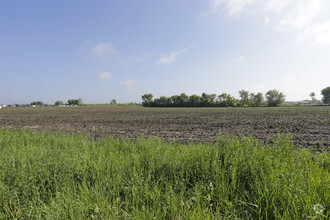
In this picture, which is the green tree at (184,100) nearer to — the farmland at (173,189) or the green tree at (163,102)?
the green tree at (163,102)

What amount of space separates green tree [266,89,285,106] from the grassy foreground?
358ft

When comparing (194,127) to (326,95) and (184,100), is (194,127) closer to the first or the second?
(184,100)

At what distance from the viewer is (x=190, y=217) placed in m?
1.97

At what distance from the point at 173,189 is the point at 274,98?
393ft

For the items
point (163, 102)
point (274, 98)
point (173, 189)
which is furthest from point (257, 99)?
point (173, 189)

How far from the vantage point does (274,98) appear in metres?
98.4

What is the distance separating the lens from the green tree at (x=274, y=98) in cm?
9273

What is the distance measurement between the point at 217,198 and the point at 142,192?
4.36 ft

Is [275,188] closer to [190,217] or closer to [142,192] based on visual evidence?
[190,217]

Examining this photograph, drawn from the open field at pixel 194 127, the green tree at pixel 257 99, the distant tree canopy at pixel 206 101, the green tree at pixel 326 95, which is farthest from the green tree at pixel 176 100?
the green tree at pixel 326 95

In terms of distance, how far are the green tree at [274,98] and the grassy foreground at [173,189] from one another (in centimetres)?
10904

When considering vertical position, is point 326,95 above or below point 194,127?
above

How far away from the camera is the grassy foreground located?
2.13 m

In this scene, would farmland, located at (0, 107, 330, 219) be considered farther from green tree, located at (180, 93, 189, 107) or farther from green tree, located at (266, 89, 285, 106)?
green tree, located at (266, 89, 285, 106)
